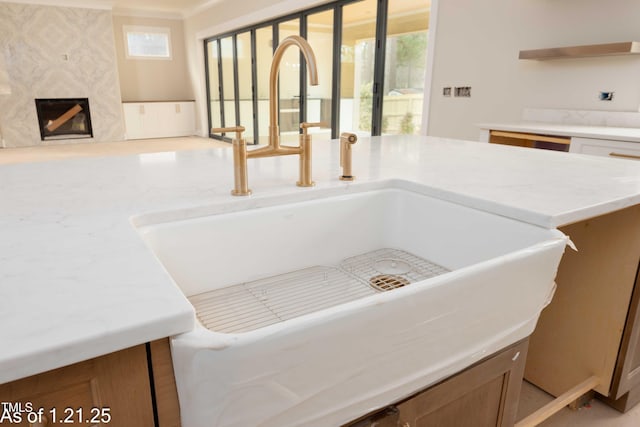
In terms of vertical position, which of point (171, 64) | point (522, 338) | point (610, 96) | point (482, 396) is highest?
point (171, 64)

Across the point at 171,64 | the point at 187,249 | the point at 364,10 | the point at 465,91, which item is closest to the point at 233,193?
the point at 187,249

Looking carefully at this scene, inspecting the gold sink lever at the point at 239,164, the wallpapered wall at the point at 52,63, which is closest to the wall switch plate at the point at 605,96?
the gold sink lever at the point at 239,164

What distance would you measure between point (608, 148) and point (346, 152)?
1.98m

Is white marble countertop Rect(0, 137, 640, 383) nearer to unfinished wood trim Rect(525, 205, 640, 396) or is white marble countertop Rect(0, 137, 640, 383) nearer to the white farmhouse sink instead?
the white farmhouse sink

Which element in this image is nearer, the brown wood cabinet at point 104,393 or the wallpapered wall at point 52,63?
the brown wood cabinet at point 104,393

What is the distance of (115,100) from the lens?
881 centimetres

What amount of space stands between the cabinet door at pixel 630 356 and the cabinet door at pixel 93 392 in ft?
4.76

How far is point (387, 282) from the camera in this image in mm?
1139

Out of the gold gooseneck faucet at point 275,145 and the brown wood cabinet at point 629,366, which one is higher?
the gold gooseneck faucet at point 275,145

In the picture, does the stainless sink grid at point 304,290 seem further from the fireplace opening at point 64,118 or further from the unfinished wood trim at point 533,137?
the fireplace opening at point 64,118

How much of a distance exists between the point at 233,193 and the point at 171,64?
1020cm

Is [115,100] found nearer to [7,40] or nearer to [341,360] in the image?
[7,40]

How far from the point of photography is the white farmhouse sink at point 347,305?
53cm

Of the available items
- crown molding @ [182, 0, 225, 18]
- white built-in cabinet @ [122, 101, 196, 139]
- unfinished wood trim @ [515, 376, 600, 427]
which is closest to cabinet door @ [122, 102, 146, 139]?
white built-in cabinet @ [122, 101, 196, 139]
